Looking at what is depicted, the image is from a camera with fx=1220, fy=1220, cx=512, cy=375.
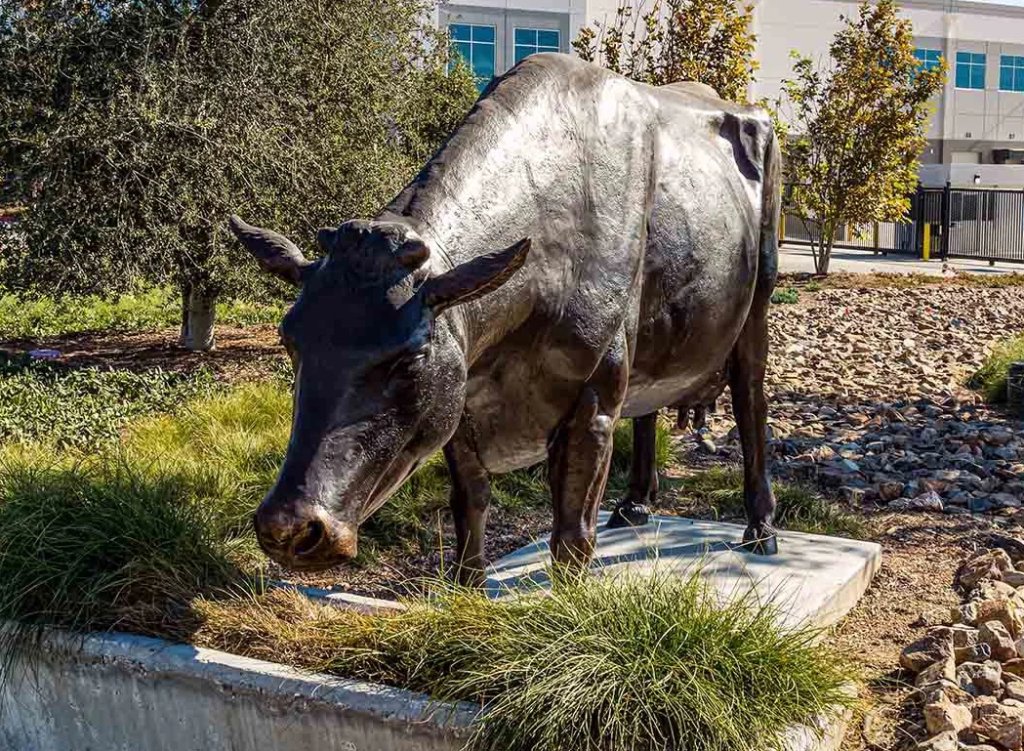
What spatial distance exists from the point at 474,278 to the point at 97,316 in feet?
41.9

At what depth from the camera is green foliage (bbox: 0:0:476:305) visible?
10.3 m

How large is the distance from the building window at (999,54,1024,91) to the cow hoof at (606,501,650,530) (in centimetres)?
4749

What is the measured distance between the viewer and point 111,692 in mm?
4180

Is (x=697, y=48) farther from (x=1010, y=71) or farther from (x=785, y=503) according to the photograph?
(x=1010, y=71)

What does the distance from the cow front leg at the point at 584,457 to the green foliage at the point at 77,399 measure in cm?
471

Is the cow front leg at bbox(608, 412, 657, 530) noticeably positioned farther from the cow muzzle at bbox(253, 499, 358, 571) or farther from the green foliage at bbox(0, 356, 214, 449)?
the green foliage at bbox(0, 356, 214, 449)

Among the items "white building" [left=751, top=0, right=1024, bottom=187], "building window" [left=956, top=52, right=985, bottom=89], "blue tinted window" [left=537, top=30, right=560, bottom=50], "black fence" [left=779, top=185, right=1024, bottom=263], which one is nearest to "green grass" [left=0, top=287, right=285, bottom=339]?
"black fence" [left=779, top=185, right=1024, bottom=263]

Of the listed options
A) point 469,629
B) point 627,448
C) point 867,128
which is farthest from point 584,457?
point 867,128

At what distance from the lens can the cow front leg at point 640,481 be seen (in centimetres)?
613

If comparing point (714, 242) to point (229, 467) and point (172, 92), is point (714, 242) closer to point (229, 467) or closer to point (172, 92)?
point (229, 467)

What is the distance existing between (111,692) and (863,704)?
2526 mm

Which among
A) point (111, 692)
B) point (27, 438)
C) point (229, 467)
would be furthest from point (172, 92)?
point (111, 692)

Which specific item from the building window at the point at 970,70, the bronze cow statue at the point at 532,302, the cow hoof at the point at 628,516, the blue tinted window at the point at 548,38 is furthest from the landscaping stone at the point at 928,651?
the building window at the point at 970,70

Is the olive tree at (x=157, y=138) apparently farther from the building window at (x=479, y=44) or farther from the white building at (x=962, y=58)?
the white building at (x=962, y=58)
